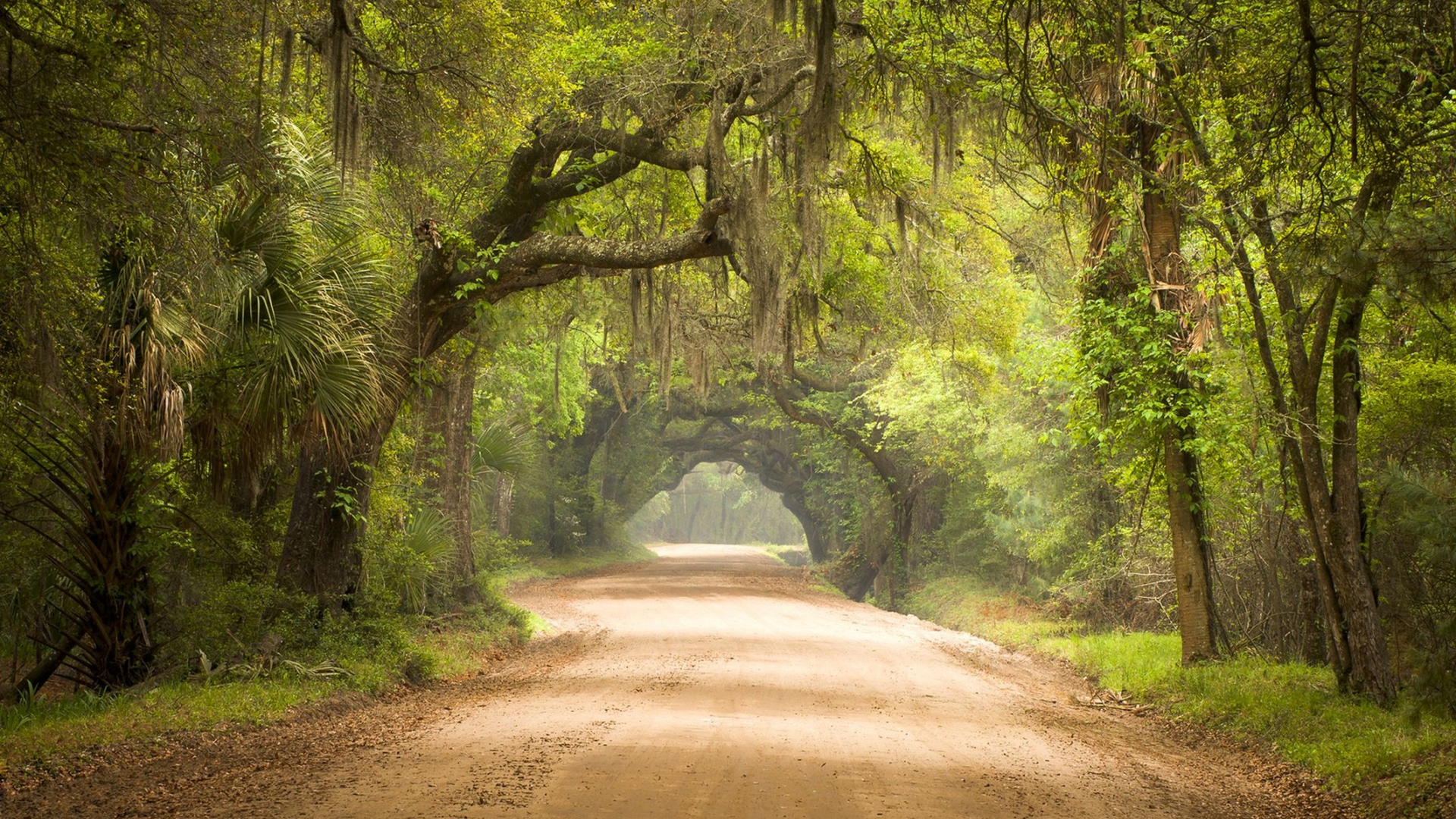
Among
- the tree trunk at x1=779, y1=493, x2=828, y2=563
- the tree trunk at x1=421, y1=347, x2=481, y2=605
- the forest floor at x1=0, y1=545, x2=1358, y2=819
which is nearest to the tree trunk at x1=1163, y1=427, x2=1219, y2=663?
the forest floor at x1=0, y1=545, x2=1358, y2=819

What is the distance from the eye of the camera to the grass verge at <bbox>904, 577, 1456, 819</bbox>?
6832 millimetres

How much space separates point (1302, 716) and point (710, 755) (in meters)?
4.84

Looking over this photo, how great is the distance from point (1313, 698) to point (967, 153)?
913cm

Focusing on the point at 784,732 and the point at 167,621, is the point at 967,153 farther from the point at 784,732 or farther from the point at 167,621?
the point at 167,621

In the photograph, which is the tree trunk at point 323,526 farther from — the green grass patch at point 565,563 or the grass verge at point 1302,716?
the green grass patch at point 565,563

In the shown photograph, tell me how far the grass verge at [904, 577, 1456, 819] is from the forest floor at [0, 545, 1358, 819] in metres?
0.26

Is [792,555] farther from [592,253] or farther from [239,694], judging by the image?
[239,694]

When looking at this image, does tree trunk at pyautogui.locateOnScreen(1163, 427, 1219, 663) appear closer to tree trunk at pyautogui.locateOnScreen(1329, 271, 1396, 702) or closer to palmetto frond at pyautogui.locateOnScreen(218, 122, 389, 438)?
tree trunk at pyautogui.locateOnScreen(1329, 271, 1396, 702)

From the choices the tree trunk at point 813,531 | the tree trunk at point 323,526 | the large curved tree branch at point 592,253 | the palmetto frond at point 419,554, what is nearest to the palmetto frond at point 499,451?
the palmetto frond at point 419,554

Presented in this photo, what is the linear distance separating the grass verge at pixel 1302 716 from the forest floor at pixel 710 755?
0.26 m

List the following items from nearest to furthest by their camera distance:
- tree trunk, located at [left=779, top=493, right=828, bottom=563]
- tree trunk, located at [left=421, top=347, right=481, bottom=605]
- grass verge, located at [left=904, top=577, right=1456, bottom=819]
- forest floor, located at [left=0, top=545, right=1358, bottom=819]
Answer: forest floor, located at [left=0, top=545, right=1358, bottom=819]
grass verge, located at [left=904, top=577, right=1456, bottom=819]
tree trunk, located at [left=421, top=347, right=481, bottom=605]
tree trunk, located at [left=779, top=493, right=828, bottom=563]

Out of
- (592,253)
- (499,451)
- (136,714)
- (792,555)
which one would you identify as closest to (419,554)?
(592,253)

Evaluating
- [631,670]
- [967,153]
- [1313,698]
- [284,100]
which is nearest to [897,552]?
[967,153]

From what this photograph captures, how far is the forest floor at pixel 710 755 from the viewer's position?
5.93 metres
